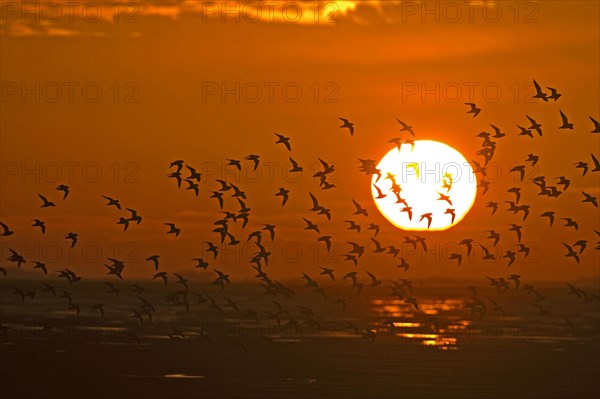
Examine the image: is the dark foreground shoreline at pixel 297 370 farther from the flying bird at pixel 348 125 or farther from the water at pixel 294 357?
the flying bird at pixel 348 125

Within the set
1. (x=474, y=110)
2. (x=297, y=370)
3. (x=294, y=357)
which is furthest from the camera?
(x=294, y=357)

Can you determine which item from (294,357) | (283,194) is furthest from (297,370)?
(283,194)

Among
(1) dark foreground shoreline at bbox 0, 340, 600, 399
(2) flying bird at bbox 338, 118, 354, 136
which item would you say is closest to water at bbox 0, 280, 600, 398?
(1) dark foreground shoreline at bbox 0, 340, 600, 399

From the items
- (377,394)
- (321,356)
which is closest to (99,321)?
(321,356)

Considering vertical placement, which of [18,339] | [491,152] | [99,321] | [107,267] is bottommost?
[107,267]

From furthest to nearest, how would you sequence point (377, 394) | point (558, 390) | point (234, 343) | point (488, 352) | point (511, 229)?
1. point (234, 343)
2. point (488, 352)
3. point (558, 390)
4. point (377, 394)
5. point (511, 229)

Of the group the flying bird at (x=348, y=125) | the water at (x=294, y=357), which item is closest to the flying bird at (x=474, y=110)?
the flying bird at (x=348, y=125)

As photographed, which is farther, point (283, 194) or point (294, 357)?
point (294, 357)

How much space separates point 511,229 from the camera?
166ft

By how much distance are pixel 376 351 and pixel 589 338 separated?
32097 mm

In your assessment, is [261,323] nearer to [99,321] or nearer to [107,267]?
[99,321]

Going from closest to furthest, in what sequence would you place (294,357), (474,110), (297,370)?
(474,110)
(297,370)
(294,357)

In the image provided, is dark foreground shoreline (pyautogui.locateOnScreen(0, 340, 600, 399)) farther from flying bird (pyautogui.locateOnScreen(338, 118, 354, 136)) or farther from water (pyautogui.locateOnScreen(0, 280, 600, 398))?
flying bird (pyautogui.locateOnScreen(338, 118, 354, 136))

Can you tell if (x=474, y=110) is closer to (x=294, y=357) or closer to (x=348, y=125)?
(x=348, y=125)
